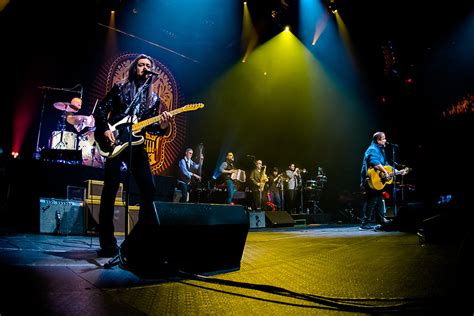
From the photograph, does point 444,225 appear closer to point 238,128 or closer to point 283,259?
point 283,259

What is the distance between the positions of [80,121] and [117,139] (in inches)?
278

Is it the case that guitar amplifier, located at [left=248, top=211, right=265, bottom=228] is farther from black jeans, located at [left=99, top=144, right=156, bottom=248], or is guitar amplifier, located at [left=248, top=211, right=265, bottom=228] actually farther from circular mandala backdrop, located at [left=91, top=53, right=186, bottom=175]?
black jeans, located at [left=99, top=144, right=156, bottom=248]

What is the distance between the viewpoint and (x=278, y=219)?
9.50 metres

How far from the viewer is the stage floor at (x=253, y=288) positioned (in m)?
1.43

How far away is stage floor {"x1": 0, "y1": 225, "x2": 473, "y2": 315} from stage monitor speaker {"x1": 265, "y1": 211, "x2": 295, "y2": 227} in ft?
21.1

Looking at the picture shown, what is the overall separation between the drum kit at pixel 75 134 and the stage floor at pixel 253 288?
673cm

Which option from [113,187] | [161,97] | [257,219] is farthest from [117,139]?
[161,97]

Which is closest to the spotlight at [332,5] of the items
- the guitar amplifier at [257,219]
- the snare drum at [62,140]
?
the guitar amplifier at [257,219]

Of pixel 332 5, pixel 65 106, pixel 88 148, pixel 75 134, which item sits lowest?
pixel 88 148

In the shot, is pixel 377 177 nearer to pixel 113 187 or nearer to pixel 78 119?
pixel 113 187

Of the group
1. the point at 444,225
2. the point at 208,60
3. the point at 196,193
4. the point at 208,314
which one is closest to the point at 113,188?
the point at 208,314

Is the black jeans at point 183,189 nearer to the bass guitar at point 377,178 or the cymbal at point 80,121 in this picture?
the cymbal at point 80,121

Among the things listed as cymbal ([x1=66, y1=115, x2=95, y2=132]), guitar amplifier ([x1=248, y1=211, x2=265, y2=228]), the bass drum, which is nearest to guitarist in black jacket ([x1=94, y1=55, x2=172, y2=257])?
guitar amplifier ([x1=248, y1=211, x2=265, y2=228])

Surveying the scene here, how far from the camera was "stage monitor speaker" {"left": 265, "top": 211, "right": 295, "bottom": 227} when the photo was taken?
9.24 metres
